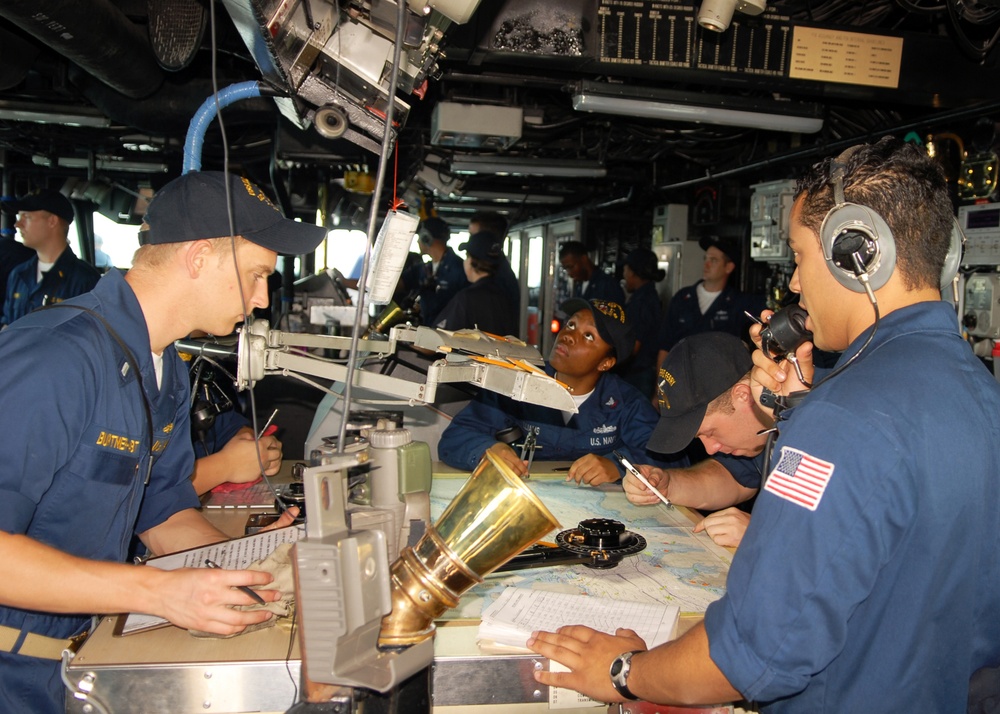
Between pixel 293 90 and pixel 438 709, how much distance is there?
1738 millimetres

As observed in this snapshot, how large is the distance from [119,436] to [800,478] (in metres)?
1.30

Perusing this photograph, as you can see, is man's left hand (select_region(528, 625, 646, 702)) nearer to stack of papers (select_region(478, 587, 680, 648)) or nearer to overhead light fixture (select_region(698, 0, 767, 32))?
stack of papers (select_region(478, 587, 680, 648))

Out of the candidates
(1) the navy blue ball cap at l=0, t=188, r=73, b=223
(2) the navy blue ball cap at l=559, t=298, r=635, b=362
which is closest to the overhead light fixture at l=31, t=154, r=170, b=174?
(1) the navy blue ball cap at l=0, t=188, r=73, b=223

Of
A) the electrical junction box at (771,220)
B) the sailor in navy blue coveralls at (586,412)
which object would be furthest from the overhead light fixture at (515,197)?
the sailor in navy blue coveralls at (586,412)

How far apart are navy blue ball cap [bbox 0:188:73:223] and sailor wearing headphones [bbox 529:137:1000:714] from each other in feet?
16.5

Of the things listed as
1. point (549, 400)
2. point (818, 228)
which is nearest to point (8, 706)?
point (549, 400)

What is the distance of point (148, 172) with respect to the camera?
7344mm

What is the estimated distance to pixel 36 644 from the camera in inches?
57.9

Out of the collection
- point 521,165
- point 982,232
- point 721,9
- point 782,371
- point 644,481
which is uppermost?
point 721,9

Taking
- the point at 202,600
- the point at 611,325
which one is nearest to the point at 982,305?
the point at 611,325

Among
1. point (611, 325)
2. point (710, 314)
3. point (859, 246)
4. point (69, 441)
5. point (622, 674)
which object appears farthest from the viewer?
point (710, 314)

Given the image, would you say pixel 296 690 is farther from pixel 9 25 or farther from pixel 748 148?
pixel 748 148

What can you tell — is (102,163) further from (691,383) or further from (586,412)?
(691,383)

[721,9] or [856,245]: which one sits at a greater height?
[721,9]
